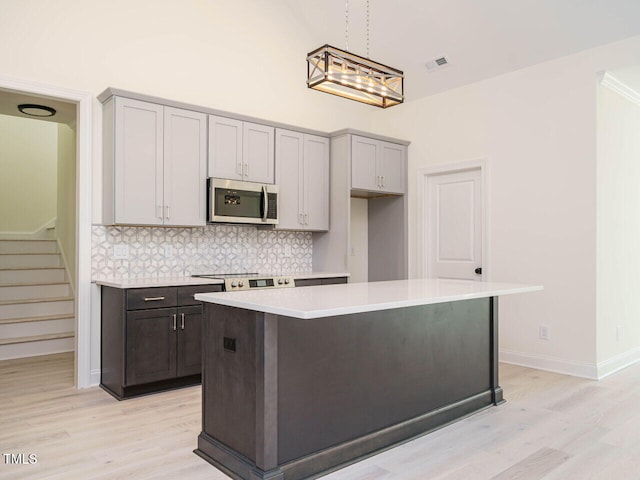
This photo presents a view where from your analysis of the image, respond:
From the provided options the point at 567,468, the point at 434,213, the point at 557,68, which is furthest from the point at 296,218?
the point at 567,468

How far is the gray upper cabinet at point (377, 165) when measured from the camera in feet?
17.0

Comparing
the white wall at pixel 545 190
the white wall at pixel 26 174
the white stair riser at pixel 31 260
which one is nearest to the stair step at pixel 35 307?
the white stair riser at pixel 31 260

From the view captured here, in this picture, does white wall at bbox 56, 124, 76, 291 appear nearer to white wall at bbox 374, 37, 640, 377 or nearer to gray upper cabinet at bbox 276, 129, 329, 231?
gray upper cabinet at bbox 276, 129, 329, 231

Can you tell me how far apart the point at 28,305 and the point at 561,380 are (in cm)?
530

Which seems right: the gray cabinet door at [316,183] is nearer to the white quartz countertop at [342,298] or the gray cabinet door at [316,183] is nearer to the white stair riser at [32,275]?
the white quartz countertop at [342,298]

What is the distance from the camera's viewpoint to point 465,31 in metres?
4.61

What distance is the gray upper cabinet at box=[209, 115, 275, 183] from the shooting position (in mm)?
4355

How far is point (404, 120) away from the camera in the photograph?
582cm

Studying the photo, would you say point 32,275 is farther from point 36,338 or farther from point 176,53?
point 176,53

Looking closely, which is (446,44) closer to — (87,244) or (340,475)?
(87,244)

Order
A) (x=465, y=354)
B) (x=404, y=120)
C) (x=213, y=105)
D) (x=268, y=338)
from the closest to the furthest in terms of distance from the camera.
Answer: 1. (x=268, y=338)
2. (x=465, y=354)
3. (x=213, y=105)
4. (x=404, y=120)

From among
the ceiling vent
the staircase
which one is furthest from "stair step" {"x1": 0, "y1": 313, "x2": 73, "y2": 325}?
the ceiling vent

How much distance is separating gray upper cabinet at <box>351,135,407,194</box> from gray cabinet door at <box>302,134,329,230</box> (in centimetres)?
32

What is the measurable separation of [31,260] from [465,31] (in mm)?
5638
